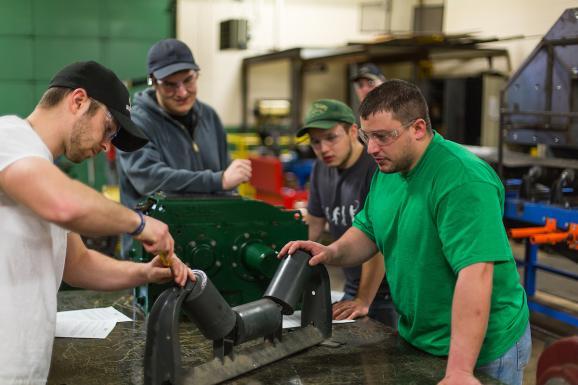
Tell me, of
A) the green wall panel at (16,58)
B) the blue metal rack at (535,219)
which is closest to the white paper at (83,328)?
the blue metal rack at (535,219)

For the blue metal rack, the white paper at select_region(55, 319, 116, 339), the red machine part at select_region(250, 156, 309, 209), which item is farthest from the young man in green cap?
the red machine part at select_region(250, 156, 309, 209)

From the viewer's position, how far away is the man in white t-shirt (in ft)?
4.34

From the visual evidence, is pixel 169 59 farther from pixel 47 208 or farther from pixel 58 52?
pixel 58 52

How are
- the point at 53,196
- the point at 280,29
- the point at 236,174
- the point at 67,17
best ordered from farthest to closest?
the point at 280,29 → the point at 67,17 → the point at 236,174 → the point at 53,196

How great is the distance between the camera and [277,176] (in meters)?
6.61

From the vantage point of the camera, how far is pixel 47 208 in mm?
1317

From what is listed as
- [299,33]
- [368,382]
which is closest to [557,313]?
[368,382]

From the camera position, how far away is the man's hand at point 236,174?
241 cm

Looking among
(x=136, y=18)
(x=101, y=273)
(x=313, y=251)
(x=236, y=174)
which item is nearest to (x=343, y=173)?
(x=236, y=174)

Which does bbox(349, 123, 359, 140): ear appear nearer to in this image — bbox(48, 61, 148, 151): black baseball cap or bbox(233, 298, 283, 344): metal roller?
bbox(233, 298, 283, 344): metal roller

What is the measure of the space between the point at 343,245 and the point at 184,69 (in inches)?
39.9

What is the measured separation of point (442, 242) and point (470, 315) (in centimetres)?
18

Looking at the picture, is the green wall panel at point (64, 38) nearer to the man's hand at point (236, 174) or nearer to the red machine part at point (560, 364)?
the man's hand at point (236, 174)

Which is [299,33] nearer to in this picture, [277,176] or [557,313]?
[277,176]
